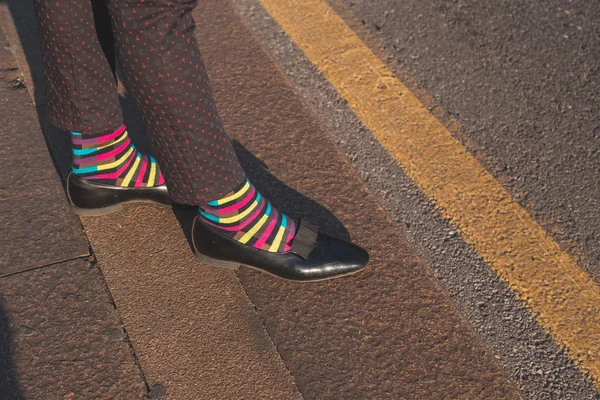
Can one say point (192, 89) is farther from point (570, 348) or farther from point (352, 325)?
point (570, 348)

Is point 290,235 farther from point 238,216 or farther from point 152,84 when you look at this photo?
point 152,84

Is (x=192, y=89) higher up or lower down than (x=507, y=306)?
higher up

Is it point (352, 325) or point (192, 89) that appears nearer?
point (192, 89)

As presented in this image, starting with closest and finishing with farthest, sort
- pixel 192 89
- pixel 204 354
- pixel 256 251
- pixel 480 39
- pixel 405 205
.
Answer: pixel 192 89, pixel 204 354, pixel 256 251, pixel 405 205, pixel 480 39

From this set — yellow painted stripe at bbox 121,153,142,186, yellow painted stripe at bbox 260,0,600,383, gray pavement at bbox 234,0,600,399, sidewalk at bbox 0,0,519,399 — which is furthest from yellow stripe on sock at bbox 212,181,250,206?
yellow painted stripe at bbox 260,0,600,383

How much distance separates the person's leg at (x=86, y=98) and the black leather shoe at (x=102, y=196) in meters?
0.02

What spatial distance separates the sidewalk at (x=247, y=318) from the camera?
173cm

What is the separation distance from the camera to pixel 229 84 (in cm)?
261

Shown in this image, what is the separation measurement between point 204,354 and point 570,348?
2.99 feet

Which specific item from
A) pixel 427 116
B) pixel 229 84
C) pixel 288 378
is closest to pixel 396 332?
pixel 288 378

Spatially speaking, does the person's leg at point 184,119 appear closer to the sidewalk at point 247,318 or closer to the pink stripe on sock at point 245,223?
the pink stripe on sock at point 245,223

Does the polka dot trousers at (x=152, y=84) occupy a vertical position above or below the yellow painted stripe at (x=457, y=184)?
above

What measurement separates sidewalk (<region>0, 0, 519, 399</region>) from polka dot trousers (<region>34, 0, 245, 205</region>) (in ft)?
0.98

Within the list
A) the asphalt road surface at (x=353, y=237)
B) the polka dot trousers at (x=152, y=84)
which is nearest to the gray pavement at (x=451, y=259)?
the asphalt road surface at (x=353, y=237)
